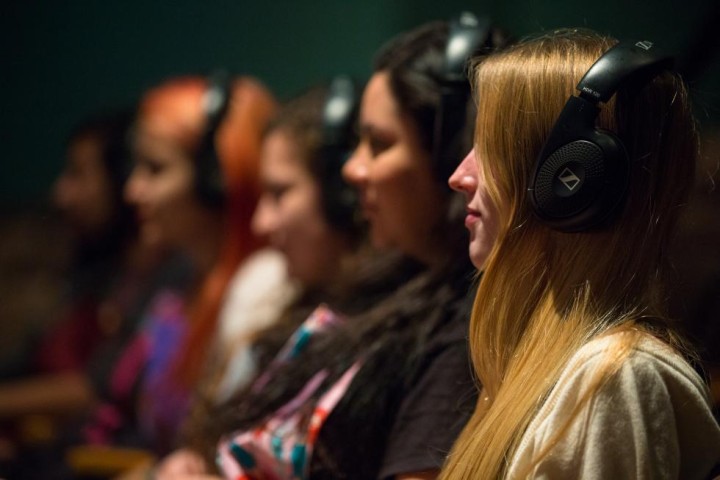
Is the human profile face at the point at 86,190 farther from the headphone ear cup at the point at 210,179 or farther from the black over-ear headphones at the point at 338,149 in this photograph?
the black over-ear headphones at the point at 338,149

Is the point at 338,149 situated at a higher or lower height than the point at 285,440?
higher

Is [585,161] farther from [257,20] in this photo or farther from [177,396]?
[257,20]

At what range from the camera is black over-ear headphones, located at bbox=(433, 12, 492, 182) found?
1.18 meters

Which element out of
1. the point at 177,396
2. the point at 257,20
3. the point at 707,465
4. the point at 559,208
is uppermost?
the point at 257,20

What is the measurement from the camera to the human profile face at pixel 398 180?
4.22 ft

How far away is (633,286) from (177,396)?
1.37 m

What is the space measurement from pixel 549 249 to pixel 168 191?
141 cm

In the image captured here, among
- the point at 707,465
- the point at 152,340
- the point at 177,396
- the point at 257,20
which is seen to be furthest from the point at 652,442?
the point at 257,20

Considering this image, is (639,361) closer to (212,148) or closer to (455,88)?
(455,88)

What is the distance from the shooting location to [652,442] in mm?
817

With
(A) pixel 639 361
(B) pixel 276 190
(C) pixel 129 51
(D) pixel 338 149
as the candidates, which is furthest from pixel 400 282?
(C) pixel 129 51

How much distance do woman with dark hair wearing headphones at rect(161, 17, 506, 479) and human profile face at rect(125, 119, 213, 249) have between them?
31.7 inches

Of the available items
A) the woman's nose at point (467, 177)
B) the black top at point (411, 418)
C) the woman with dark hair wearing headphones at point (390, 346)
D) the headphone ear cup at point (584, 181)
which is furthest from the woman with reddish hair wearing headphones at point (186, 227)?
the headphone ear cup at point (584, 181)

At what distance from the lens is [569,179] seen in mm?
847
